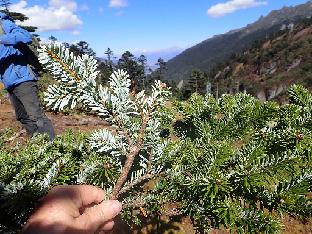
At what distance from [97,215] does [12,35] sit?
5.00m

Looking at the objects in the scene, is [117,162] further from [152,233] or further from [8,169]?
[152,233]

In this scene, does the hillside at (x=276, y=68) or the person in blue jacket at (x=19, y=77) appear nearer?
the person in blue jacket at (x=19, y=77)

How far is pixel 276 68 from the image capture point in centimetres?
18700

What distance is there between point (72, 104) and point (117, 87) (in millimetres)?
284

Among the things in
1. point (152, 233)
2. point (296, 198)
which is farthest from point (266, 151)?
point (152, 233)

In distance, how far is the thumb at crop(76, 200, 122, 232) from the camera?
1935 millimetres

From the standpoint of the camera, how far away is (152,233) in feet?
19.4

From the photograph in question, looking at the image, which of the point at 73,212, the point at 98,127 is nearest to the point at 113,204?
the point at 73,212

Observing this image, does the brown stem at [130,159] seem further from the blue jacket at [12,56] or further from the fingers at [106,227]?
the blue jacket at [12,56]

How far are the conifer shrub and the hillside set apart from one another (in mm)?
159092

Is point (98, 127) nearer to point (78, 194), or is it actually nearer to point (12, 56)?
point (12, 56)

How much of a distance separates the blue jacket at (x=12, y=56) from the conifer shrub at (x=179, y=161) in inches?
150

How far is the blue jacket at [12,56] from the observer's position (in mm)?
6180

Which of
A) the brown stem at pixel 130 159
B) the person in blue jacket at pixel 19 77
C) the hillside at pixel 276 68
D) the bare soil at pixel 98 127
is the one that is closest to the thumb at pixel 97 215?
the brown stem at pixel 130 159
